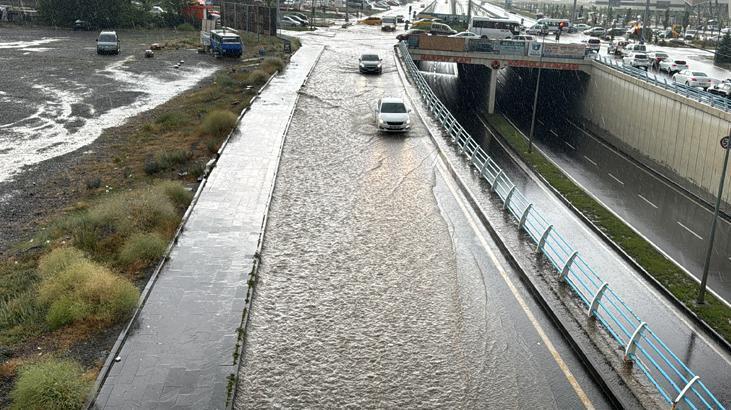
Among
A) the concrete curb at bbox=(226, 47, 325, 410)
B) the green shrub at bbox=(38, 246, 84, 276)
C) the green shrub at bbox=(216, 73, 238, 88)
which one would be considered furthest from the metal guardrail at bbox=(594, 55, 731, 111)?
the green shrub at bbox=(38, 246, 84, 276)

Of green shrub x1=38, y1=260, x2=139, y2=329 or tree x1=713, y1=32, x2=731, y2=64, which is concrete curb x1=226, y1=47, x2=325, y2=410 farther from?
tree x1=713, y1=32, x2=731, y2=64

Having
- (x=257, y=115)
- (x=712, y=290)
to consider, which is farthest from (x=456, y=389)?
(x=257, y=115)

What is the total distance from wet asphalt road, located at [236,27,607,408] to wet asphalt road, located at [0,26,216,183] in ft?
44.2

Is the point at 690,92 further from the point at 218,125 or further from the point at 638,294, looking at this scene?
the point at 218,125

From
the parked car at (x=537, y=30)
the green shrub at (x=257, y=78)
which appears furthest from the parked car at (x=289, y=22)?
the green shrub at (x=257, y=78)

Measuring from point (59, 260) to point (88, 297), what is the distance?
2.68 meters

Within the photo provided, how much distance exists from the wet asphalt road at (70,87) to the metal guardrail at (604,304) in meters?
17.4

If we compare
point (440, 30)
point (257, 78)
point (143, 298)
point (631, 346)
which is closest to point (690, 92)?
point (257, 78)

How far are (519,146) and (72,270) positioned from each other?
3809cm

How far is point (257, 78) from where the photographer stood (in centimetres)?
4469

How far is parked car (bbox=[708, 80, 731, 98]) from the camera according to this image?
151 ft

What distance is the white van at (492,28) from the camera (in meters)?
70.9

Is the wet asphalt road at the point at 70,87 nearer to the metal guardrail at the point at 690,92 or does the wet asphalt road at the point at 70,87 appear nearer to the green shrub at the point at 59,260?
the green shrub at the point at 59,260

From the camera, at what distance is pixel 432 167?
24875mm
